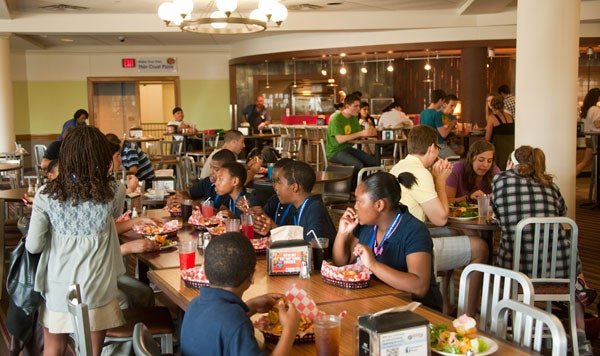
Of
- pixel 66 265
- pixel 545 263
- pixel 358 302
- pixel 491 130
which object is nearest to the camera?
pixel 358 302

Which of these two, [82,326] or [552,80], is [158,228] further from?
[552,80]

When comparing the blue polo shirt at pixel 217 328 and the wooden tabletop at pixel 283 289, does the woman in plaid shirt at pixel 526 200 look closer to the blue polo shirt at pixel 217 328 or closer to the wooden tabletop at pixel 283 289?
the wooden tabletop at pixel 283 289

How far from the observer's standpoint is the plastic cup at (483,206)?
4410 mm

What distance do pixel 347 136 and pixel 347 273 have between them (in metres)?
6.25

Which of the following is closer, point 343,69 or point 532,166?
point 532,166

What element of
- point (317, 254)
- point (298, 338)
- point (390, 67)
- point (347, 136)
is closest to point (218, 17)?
point (347, 136)

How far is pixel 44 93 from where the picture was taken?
1666 cm

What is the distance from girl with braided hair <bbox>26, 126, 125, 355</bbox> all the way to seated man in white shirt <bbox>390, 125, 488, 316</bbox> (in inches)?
72.5

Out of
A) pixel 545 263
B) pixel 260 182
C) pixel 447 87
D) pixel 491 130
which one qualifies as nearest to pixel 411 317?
pixel 545 263

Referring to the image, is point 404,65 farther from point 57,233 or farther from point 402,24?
point 57,233

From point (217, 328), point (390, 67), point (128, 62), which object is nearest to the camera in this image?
point (217, 328)

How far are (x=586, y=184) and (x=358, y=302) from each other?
10403 mm

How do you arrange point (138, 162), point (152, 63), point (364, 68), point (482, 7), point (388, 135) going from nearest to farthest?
point (138, 162) < point (388, 135) < point (482, 7) < point (364, 68) < point (152, 63)

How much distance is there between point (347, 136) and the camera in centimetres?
891
